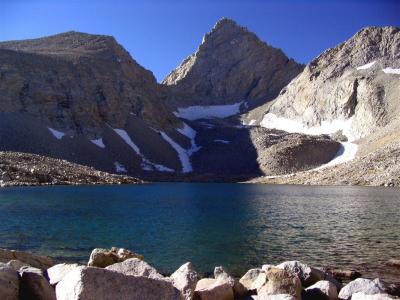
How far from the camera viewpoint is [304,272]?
15.8 m

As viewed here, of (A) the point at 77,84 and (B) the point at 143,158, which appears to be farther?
(A) the point at 77,84

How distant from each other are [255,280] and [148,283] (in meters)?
6.59

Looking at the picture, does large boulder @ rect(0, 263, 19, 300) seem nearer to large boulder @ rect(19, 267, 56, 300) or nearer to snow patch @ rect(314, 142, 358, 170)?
large boulder @ rect(19, 267, 56, 300)

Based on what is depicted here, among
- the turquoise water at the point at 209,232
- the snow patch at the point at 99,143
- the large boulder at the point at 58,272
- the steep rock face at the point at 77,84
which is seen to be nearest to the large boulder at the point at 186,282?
the large boulder at the point at 58,272

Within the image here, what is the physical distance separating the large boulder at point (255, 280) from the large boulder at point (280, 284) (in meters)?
0.22

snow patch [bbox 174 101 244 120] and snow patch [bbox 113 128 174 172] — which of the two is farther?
snow patch [bbox 174 101 244 120]

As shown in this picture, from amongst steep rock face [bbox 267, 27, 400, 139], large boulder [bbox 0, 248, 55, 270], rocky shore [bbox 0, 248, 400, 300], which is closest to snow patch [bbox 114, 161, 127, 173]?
steep rock face [bbox 267, 27, 400, 139]

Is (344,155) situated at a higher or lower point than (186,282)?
higher

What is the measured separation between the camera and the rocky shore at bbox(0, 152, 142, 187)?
71.2 metres

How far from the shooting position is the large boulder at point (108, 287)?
27.5 feet

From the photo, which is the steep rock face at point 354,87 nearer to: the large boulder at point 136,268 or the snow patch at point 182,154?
the snow patch at point 182,154

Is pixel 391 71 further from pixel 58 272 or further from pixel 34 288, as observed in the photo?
pixel 34 288

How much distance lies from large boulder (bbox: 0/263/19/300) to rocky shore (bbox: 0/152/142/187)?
206ft

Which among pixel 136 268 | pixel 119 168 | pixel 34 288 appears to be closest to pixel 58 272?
pixel 136 268
